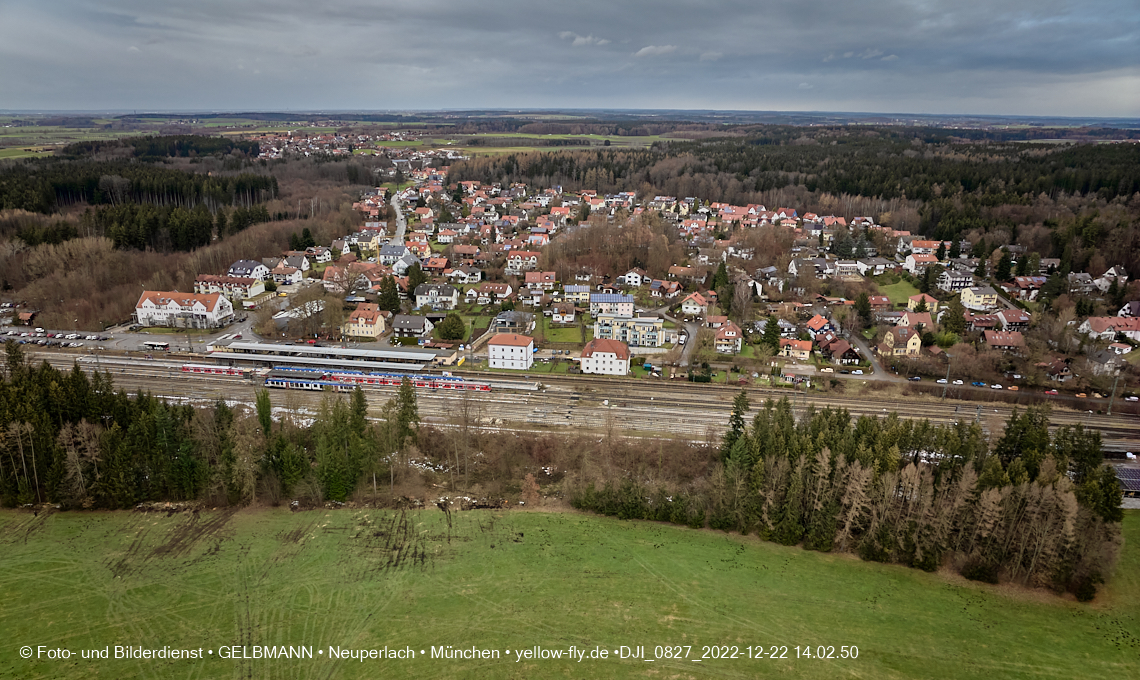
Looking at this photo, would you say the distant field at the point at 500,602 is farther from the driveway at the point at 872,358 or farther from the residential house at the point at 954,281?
the residential house at the point at 954,281

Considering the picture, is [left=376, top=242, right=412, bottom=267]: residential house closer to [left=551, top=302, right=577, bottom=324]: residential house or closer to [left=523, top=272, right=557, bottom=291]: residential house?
[left=523, top=272, right=557, bottom=291]: residential house

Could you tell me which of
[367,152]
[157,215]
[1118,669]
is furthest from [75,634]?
[367,152]

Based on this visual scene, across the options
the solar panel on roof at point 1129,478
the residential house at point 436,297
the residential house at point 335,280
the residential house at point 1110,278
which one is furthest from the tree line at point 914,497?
the residential house at point 335,280

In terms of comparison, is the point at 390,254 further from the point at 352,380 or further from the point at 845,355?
the point at 845,355

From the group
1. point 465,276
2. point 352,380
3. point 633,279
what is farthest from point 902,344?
point 465,276

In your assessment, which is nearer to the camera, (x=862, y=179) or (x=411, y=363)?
(x=411, y=363)

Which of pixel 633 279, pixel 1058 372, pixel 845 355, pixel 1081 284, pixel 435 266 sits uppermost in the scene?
pixel 1081 284

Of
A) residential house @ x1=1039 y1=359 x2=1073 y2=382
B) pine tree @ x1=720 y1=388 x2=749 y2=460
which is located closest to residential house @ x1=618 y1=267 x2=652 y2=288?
residential house @ x1=1039 y1=359 x2=1073 y2=382

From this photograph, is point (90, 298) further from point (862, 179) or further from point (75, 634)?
point (862, 179)
